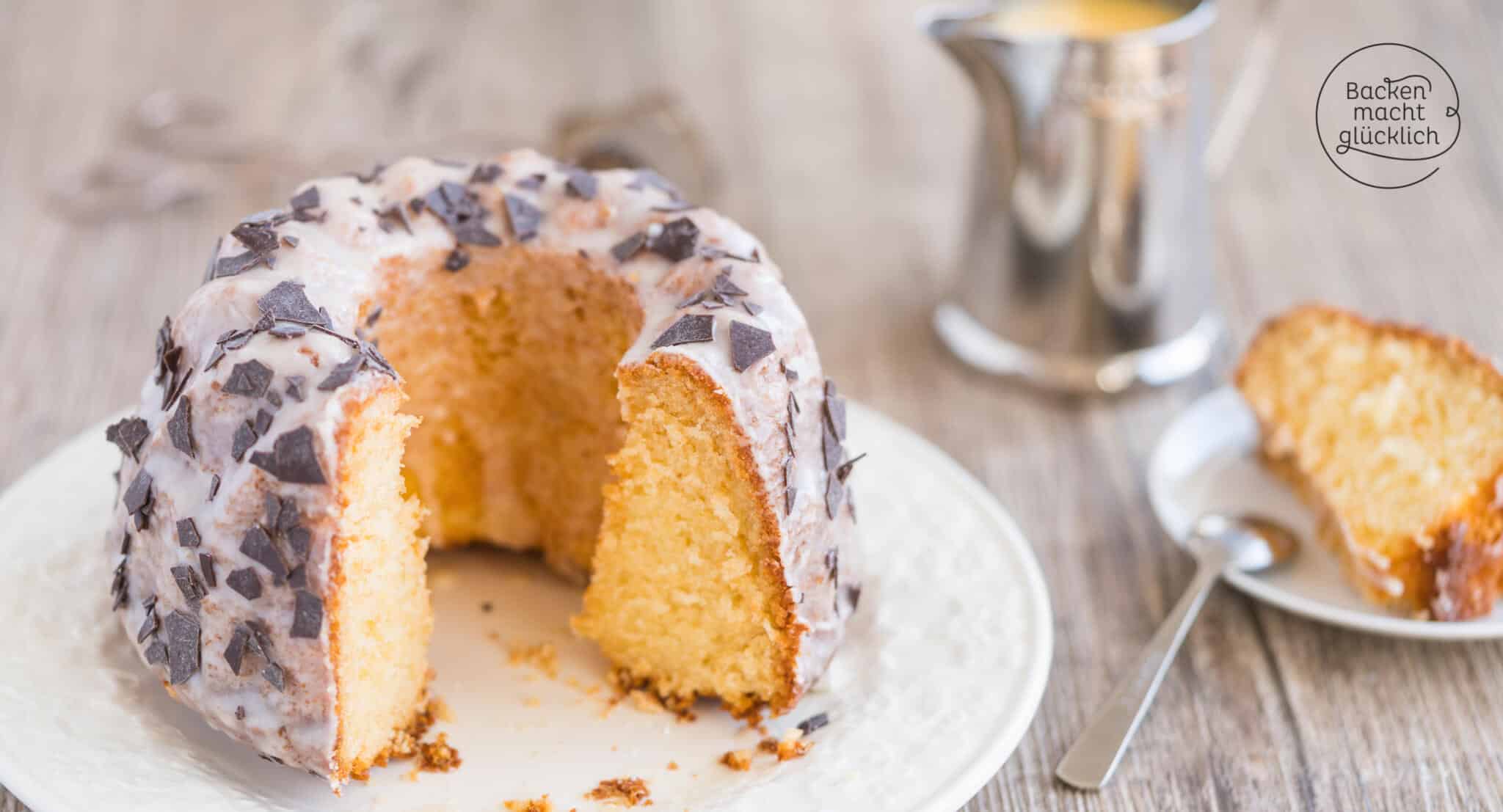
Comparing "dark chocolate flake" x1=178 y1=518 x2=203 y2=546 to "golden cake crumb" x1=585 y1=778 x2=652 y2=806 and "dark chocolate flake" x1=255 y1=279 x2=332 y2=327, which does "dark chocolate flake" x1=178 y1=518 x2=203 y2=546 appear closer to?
"dark chocolate flake" x1=255 y1=279 x2=332 y2=327

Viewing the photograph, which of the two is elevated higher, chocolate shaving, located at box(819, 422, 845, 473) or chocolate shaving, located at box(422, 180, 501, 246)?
chocolate shaving, located at box(422, 180, 501, 246)

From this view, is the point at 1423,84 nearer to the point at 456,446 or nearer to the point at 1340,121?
the point at 1340,121

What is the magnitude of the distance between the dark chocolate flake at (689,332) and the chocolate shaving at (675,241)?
0.58 feet

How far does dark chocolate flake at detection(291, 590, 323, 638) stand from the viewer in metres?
1.64

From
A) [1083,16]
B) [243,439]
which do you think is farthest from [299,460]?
[1083,16]

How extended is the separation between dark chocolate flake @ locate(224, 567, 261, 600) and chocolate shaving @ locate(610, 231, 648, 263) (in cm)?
63

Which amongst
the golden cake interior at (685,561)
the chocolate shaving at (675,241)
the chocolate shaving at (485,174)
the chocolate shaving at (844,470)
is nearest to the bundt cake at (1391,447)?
the chocolate shaving at (844,470)

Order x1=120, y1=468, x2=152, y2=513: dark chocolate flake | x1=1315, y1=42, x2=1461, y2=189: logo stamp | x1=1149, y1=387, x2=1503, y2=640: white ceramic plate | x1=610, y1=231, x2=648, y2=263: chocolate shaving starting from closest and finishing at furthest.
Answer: x1=120, y1=468, x2=152, y2=513: dark chocolate flake < x1=610, y1=231, x2=648, y2=263: chocolate shaving < x1=1149, y1=387, x2=1503, y2=640: white ceramic plate < x1=1315, y1=42, x2=1461, y2=189: logo stamp

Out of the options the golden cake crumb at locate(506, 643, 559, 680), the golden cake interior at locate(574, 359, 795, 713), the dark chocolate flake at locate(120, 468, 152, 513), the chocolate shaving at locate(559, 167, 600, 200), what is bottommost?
the golden cake crumb at locate(506, 643, 559, 680)

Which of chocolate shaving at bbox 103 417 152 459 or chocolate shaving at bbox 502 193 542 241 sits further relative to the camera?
chocolate shaving at bbox 502 193 542 241

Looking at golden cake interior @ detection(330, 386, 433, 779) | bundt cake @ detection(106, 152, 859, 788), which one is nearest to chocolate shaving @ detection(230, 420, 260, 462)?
bundt cake @ detection(106, 152, 859, 788)

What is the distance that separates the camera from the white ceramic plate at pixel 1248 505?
2.07 m

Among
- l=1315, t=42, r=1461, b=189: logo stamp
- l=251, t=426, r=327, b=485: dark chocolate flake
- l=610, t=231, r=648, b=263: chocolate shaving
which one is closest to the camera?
l=251, t=426, r=327, b=485: dark chocolate flake

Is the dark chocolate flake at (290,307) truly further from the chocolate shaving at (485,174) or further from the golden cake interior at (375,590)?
the chocolate shaving at (485,174)
